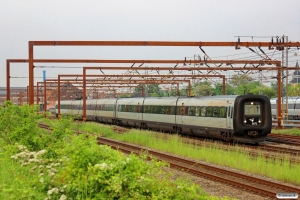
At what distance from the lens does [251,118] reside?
79.8ft

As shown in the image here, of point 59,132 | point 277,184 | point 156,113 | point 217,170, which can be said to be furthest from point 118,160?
point 156,113

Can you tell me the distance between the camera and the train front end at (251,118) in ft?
78.2

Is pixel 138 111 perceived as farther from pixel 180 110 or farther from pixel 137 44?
pixel 137 44

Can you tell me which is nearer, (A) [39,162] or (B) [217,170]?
(A) [39,162]

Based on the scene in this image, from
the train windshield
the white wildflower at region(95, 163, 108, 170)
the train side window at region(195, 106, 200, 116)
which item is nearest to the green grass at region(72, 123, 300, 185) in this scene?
the train side window at region(195, 106, 200, 116)

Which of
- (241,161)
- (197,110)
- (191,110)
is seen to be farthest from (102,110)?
(241,161)

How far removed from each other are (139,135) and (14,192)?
19.4 metres

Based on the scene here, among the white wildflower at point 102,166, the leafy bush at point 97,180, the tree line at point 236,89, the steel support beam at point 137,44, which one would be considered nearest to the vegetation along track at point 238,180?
the leafy bush at point 97,180

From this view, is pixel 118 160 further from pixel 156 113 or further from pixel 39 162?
pixel 156 113

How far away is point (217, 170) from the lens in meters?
15.7

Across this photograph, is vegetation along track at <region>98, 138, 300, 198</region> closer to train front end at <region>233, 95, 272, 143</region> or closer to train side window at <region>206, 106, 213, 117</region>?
train front end at <region>233, 95, 272, 143</region>

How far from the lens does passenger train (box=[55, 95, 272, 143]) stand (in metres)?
24.1

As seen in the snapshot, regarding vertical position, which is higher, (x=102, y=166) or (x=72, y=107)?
(x=102, y=166)

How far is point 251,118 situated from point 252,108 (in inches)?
21.3
